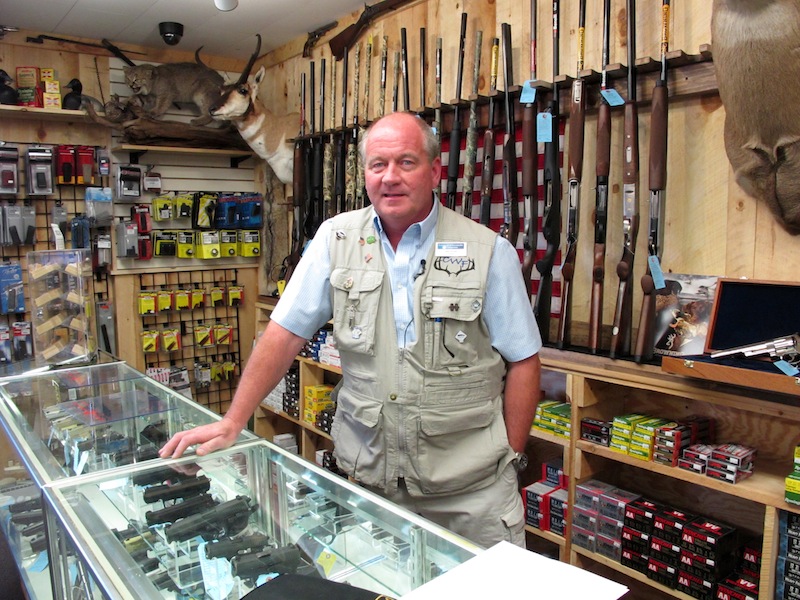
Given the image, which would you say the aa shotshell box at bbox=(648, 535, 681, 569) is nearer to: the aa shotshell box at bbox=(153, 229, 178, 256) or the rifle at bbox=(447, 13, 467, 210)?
the rifle at bbox=(447, 13, 467, 210)

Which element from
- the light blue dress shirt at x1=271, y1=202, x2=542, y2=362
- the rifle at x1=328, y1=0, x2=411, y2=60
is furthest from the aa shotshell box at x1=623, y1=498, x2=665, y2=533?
the rifle at x1=328, y1=0, x2=411, y2=60

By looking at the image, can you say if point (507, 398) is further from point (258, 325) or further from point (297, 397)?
point (258, 325)

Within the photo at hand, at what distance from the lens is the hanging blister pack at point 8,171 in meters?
3.97

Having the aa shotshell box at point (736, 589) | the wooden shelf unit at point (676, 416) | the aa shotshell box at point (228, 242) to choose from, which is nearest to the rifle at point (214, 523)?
the wooden shelf unit at point (676, 416)

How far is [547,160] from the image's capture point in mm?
2643

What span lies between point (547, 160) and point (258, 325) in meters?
2.68

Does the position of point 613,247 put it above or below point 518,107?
below

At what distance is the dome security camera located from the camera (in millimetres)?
4102

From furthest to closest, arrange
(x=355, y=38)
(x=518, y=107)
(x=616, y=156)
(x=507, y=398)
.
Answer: (x=355, y=38), (x=518, y=107), (x=616, y=156), (x=507, y=398)

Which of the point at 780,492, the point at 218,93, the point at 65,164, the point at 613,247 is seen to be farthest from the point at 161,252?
the point at 780,492

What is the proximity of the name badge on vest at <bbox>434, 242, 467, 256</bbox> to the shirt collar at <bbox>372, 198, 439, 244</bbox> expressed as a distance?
0.05 metres

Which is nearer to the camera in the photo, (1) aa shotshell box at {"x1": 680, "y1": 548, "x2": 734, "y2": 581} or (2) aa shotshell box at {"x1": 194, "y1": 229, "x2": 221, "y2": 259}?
(1) aa shotshell box at {"x1": 680, "y1": 548, "x2": 734, "y2": 581}

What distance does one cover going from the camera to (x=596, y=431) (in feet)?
8.05

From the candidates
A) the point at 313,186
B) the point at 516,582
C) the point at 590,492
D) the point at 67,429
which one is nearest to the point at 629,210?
the point at 590,492
